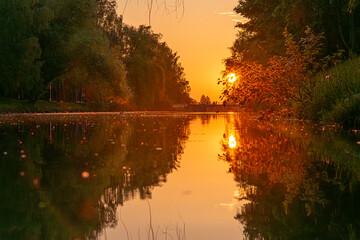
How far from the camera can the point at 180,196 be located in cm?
430

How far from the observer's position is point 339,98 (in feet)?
49.3

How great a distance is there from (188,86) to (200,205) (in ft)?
380

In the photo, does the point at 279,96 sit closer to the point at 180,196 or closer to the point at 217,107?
the point at 180,196

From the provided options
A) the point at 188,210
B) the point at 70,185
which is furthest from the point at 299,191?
the point at 70,185

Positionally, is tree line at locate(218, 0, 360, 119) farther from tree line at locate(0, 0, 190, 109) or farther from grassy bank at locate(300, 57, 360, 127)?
tree line at locate(0, 0, 190, 109)

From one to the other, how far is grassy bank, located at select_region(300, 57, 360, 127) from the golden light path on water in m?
8.80

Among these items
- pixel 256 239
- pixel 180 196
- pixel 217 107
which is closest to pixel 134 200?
pixel 180 196

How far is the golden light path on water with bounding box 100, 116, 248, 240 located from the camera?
3.07 m

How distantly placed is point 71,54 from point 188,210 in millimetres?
39721

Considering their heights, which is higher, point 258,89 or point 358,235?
point 258,89

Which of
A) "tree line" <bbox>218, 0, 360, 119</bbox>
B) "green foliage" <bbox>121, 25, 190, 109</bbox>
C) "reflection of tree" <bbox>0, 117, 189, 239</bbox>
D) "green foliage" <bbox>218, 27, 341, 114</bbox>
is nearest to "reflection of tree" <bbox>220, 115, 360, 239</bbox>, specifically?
"reflection of tree" <bbox>0, 117, 189, 239</bbox>

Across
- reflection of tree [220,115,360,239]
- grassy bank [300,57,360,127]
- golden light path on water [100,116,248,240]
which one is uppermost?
grassy bank [300,57,360,127]

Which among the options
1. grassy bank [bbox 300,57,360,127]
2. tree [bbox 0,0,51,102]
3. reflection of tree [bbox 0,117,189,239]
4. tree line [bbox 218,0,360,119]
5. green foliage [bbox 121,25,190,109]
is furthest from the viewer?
green foliage [bbox 121,25,190,109]

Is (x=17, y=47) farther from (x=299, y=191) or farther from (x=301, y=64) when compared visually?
(x=299, y=191)
